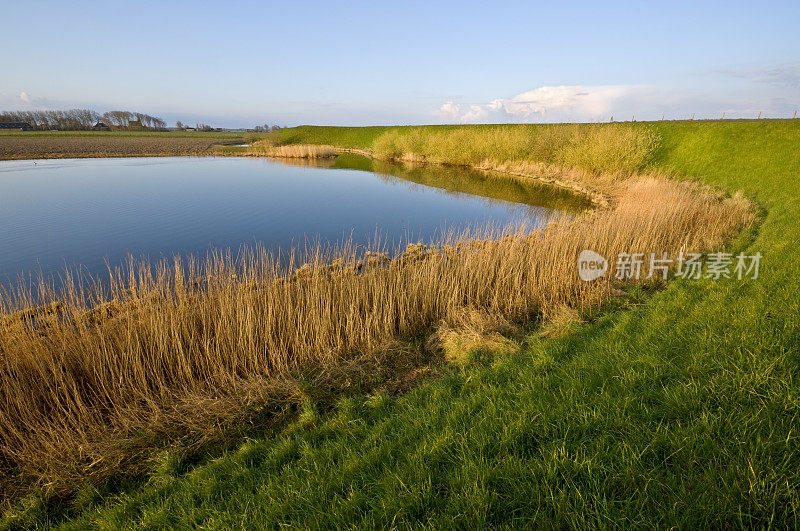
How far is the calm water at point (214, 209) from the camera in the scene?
1025 cm

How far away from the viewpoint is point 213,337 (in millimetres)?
5090

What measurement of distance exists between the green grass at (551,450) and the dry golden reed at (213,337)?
654 mm

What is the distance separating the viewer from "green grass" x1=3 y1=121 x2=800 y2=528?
207cm

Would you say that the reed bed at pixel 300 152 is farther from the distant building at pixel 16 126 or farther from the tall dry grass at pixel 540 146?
the distant building at pixel 16 126

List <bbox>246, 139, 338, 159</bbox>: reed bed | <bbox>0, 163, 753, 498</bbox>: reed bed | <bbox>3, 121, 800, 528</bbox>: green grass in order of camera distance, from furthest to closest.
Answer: <bbox>246, 139, 338, 159</bbox>: reed bed < <bbox>0, 163, 753, 498</bbox>: reed bed < <bbox>3, 121, 800, 528</bbox>: green grass

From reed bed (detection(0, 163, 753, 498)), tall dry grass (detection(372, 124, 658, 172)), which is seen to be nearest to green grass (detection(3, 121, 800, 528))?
reed bed (detection(0, 163, 753, 498))

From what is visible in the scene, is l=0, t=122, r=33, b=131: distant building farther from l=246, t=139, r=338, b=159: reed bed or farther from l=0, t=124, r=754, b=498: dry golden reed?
l=0, t=124, r=754, b=498: dry golden reed

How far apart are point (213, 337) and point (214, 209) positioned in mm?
11218

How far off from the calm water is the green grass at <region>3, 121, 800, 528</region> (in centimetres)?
750

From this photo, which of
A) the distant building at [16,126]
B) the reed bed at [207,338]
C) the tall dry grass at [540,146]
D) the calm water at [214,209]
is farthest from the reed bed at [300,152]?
the distant building at [16,126]

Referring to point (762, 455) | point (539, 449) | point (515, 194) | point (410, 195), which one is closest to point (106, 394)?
point (539, 449)

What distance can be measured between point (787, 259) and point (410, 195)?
553 inches

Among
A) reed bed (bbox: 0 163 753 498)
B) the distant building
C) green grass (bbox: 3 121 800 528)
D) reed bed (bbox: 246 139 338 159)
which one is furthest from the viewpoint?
the distant building

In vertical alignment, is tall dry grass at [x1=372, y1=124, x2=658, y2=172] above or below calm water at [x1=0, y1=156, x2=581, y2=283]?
above
